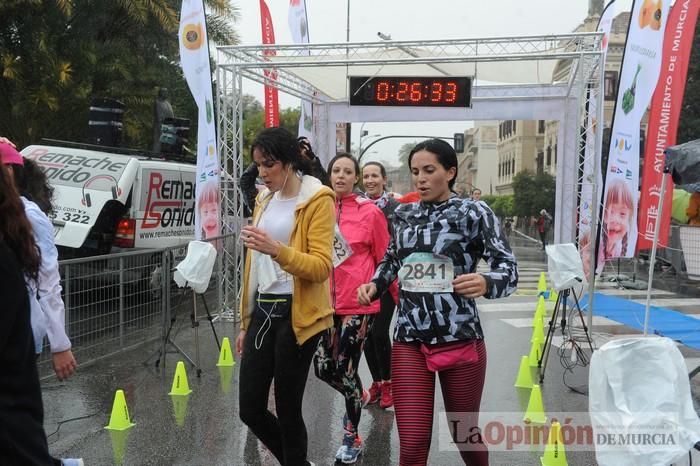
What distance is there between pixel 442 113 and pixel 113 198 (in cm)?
654

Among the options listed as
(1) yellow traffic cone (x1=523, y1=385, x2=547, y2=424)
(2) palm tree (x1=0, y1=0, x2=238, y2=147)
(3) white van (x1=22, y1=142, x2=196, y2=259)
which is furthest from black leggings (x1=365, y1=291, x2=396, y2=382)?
(2) palm tree (x1=0, y1=0, x2=238, y2=147)

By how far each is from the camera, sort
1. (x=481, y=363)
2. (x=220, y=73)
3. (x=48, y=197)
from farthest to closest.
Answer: (x=220, y=73), (x=48, y=197), (x=481, y=363)

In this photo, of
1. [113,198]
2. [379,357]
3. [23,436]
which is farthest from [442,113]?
[23,436]

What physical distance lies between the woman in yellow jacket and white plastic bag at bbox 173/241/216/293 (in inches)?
128

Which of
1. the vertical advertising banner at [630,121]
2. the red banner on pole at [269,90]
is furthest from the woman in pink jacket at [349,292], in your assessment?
the red banner on pole at [269,90]

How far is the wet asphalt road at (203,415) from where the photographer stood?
4875mm

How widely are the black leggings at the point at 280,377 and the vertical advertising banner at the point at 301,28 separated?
11.5 m

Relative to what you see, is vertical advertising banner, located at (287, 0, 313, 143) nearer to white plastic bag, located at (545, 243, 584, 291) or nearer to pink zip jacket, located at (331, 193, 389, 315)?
white plastic bag, located at (545, 243, 584, 291)

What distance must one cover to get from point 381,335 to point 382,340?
0.06 m

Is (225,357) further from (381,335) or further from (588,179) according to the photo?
(588,179)

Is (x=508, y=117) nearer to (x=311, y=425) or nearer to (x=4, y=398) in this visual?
(x=311, y=425)

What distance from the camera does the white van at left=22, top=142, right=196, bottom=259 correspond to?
10055mm

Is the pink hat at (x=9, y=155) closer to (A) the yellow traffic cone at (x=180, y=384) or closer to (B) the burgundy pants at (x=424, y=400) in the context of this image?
(B) the burgundy pants at (x=424, y=400)

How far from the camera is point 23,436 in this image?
214 cm
